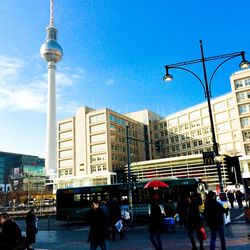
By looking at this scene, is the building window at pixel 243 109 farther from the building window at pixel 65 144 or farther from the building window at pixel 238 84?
the building window at pixel 65 144

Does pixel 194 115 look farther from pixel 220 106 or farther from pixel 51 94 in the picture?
pixel 51 94

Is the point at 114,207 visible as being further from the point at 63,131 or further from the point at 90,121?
the point at 63,131

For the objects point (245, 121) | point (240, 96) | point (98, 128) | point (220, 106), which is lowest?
point (245, 121)

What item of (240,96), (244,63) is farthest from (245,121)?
(244,63)

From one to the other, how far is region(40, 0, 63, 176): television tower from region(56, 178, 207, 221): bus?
84.2m

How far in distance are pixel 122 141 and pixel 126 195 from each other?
58.5 metres

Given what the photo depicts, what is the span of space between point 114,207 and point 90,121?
67601 millimetres

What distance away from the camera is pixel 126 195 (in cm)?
2448

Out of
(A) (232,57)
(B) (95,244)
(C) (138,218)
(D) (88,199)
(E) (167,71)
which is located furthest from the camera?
(D) (88,199)

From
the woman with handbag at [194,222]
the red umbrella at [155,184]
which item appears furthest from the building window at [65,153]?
the woman with handbag at [194,222]

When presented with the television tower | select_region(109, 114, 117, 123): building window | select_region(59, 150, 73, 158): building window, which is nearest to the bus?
select_region(109, 114, 117, 123): building window

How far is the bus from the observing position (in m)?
23.1

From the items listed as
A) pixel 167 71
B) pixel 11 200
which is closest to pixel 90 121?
pixel 11 200

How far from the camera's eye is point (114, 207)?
14.0m
